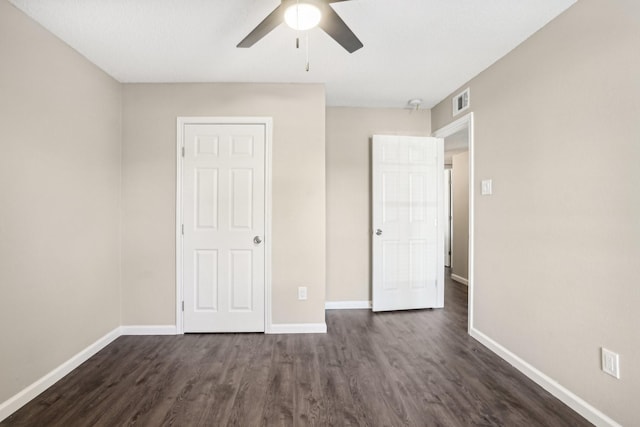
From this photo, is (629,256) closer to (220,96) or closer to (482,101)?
(482,101)

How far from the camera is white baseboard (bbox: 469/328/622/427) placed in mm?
1601

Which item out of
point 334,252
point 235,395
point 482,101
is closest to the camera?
point 235,395

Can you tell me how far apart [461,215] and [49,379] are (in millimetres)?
5333

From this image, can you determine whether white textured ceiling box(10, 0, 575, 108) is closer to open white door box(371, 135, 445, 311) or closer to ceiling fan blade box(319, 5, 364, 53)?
ceiling fan blade box(319, 5, 364, 53)

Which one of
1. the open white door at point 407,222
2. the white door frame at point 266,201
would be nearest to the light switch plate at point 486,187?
the open white door at point 407,222

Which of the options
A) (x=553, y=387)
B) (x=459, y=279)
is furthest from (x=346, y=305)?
(x=459, y=279)

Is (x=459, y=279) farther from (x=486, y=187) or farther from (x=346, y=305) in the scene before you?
(x=486, y=187)

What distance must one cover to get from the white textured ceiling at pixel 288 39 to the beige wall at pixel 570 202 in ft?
1.15

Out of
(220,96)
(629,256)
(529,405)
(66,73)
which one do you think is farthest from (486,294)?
(66,73)

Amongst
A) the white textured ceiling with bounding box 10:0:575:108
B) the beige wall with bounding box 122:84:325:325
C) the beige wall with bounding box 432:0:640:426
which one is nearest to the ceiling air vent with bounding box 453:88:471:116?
the white textured ceiling with bounding box 10:0:575:108

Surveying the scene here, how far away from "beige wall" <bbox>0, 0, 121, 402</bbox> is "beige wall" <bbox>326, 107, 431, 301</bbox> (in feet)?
7.56

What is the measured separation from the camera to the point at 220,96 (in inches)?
111

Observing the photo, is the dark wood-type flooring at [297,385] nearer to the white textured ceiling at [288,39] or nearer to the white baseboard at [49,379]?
the white baseboard at [49,379]

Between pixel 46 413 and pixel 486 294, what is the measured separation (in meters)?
3.31
